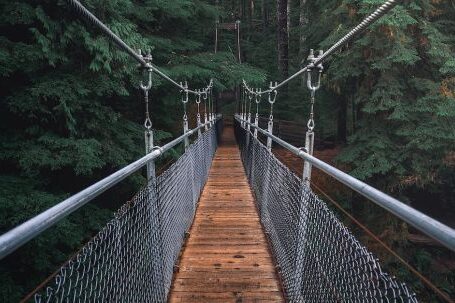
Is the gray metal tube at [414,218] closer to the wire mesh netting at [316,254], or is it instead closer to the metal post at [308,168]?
the wire mesh netting at [316,254]

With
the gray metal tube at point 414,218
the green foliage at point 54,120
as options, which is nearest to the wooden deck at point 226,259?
the gray metal tube at point 414,218

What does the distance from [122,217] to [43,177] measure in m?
4.46

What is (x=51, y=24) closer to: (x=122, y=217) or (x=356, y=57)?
(x=122, y=217)

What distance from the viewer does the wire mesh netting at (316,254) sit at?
4.40 ft

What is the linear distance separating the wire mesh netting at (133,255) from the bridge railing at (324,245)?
0.78 metres

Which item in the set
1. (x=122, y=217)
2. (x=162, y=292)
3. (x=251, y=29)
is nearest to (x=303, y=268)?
(x=162, y=292)

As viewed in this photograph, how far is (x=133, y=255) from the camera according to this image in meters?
1.89

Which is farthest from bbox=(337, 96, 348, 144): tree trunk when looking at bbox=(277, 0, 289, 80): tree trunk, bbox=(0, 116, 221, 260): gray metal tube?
bbox=(0, 116, 221, 260): gray metal tube

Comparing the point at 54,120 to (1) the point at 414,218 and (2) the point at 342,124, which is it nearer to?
(1) the point at 414,218

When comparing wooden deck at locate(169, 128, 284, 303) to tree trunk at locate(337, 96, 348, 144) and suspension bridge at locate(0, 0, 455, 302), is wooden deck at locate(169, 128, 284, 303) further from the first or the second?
tree trunk at locate(337, 96, 348, 144)

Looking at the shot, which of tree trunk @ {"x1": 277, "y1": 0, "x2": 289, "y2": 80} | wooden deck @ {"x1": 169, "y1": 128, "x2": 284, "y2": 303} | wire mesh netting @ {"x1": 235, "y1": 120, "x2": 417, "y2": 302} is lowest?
wooden deck @ {"x1": 169, "y1": 128, "x2": 284, "y2": 303}

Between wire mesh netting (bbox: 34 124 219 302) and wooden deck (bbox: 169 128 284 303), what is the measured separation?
158 mm

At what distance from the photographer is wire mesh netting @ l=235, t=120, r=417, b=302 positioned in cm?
134

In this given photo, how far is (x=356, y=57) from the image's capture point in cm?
A: 931
